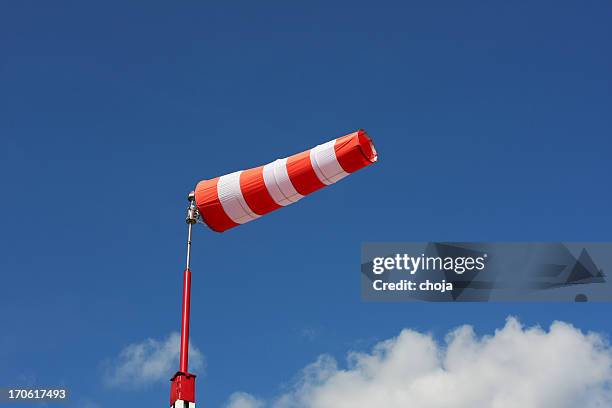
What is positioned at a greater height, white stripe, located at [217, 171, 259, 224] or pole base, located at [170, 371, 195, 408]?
white stripe, located at [217, 171, 259, 224]

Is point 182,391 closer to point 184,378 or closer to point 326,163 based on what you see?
point 184,378

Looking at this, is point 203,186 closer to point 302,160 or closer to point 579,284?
point 302,160

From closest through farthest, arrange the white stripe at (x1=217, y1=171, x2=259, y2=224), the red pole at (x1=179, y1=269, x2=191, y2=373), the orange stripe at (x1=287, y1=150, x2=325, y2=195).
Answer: the red pole at (x1=179, y1=269, x2=191, y2=373) → the orange stripe at (x1=287, y1=150, x2=325, y2=195) → the white stripe at (x1=217, y1=171, x2=259, y2=224)

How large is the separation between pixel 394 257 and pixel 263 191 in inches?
356

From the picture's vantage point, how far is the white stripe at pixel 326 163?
3123 cm

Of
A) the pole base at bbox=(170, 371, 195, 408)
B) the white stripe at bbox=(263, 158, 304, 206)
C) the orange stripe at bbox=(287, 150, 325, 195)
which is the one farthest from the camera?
the white stripe at bbox=(263, 158, 304, 206)

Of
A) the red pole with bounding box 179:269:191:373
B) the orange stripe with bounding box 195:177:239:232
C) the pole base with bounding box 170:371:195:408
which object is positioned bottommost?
the pole base with bounding box 170:371:195:408

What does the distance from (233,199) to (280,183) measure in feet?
6.89

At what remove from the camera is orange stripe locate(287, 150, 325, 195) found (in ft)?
104

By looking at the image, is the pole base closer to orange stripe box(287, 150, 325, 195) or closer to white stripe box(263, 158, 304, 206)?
white stripe box(263, 158, 304, 206)

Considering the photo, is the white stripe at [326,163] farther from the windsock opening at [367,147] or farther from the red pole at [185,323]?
the red pole at [185,323]

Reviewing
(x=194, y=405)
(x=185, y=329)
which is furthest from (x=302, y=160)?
(x=194, y=405)

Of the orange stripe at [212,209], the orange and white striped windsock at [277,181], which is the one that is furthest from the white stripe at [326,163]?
the orange stripe at [212,209]

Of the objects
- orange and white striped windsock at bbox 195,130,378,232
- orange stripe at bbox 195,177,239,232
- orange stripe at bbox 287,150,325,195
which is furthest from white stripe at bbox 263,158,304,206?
orange stripe at bbox 195,177,239,232
